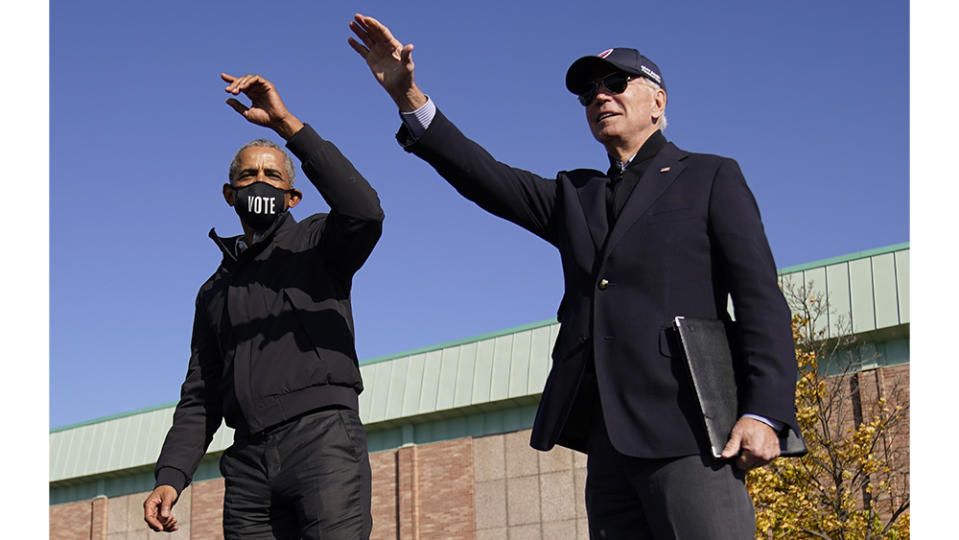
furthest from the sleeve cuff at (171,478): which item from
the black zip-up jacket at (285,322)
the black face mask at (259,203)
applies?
the black face mask at (259,203)

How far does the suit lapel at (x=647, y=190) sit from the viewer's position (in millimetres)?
3859

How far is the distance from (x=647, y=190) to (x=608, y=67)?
0.49m

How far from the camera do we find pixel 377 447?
2994 centimetres

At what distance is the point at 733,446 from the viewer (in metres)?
3.43

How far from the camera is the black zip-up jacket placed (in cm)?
479

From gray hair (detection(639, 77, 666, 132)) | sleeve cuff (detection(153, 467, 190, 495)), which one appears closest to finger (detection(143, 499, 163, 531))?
sleeve cuff (detection(153, 467, 190, 495))

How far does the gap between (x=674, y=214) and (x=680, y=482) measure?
0.92 meters

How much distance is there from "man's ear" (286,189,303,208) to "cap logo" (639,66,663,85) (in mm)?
1985

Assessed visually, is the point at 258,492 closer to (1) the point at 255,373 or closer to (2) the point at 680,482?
(1) the point at 255,373

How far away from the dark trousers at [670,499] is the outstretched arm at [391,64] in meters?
1.37

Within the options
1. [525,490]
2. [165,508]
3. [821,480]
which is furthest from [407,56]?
[525,490]

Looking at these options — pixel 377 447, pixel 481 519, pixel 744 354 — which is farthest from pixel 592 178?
pixel 377 447

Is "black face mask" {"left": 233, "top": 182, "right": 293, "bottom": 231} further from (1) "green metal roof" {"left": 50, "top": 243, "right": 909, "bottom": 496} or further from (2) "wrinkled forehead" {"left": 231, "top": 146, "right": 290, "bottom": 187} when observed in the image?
(1) "green metal roof" {"left": 50, "top": 243, "right": 909, "bottom": 496}

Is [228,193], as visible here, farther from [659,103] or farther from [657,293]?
[657,293]
